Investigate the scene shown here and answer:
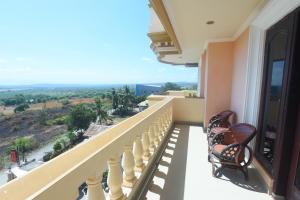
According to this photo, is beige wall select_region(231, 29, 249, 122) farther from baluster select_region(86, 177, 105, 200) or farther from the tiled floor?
baluster select_region(86, 177, 105, 200)

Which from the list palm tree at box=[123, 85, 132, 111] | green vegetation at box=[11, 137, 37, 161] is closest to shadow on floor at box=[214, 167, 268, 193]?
green vegetation at box=[11, 137, 37, 161]

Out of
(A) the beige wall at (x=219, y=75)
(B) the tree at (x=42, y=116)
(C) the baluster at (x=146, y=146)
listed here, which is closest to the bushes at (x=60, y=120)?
(B) the tree at (x=42, y=116)

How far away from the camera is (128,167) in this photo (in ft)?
5.60

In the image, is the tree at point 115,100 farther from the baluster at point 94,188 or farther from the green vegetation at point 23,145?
the baluster at point 94,188

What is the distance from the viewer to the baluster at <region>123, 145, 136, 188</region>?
1.67 m

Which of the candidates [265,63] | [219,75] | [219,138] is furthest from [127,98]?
[265,63]

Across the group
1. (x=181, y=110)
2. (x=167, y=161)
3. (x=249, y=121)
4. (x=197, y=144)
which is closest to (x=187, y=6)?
(x=249, y=121)

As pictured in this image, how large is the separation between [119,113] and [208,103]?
3982 centimetres

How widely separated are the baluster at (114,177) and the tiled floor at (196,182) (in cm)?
63

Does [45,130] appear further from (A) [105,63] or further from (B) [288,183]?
(B) [288,183]

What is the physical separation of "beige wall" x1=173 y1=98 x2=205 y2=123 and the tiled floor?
217 cm

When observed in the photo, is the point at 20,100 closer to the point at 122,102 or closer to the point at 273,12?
the point at 122,102

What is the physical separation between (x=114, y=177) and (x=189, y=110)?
418cm

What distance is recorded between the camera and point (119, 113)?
141ft
